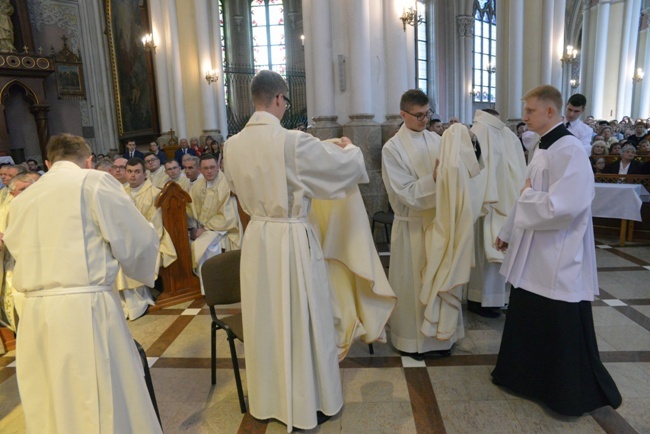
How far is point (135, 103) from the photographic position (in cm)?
1521

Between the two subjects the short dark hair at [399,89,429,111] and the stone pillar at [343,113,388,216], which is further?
the stone pillar at [343,113,388,216]

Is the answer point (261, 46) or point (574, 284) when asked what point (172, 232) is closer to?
point (574, 284)

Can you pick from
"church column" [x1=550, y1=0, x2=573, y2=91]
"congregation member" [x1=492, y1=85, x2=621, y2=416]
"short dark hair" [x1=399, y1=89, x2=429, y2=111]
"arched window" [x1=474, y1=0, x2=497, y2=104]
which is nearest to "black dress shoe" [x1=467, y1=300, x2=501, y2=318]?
"congregation member" [x1=492, y1=85, x2=621, y2=416]

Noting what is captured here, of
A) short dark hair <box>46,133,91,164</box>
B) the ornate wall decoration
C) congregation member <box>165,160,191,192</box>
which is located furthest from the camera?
the ornate wall decoration

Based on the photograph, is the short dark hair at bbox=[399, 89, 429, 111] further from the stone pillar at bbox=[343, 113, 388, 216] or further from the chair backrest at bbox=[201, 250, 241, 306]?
the stone pillar at bbox=[343, 113, 388, 216]

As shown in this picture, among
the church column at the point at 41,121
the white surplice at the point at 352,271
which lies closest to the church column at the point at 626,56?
the white surplice at the point at 352,271

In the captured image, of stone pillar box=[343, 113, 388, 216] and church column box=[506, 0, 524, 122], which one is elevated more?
church column box=[506, 0, 524, 122]

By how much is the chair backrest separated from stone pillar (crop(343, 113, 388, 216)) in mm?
3908

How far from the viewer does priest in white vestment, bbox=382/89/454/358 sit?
3.42 metres

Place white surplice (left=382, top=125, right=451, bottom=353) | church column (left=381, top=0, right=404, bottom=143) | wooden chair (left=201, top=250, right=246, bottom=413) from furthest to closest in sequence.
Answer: church column (left=381, top=0, right=404, bottom=143) → white surplice (left=382, top=125, right=451, bottom=353) → wooden chair (left=201, top=250, right=246, bottom=413)

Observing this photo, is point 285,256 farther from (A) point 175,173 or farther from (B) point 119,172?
(B) point 119,172

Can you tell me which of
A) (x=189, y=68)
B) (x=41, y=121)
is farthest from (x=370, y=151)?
(x=41, y=121)

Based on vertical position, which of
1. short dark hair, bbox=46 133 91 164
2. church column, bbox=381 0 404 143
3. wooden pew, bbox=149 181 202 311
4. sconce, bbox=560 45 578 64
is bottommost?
wooden pew, bbox=149 181 202 311

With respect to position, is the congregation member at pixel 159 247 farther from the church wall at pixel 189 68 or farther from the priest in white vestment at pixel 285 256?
the church wall at pixel 189 68
